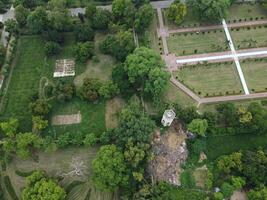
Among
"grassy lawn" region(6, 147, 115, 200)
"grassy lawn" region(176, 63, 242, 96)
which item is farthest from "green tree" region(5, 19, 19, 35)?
"grassy lawn" region(176, 63, 242, 96)

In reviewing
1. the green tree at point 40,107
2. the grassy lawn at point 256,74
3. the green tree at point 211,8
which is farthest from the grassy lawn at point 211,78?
the green tree at point 40,107

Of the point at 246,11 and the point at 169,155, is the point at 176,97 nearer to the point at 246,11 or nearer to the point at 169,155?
the point at 169,155

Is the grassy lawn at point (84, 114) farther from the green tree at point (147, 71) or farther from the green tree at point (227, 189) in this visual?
the green tree at point (227, 189)

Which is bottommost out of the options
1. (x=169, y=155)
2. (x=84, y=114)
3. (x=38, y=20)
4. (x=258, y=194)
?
(x=258, y=194)

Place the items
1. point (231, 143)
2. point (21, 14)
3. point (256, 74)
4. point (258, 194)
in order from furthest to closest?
point (21, 14) < point (256, 74) < point (231, 143) < point (258, 194)

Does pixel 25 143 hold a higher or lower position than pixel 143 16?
lower

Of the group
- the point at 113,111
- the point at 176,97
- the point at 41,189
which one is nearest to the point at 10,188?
the point at 41,189

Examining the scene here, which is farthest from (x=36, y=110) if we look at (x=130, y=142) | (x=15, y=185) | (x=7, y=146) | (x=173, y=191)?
(x=173, y=191)
